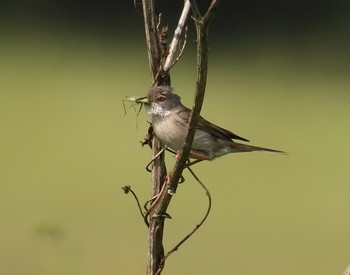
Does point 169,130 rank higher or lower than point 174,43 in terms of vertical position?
lower

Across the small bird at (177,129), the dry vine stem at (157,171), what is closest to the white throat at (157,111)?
the small bird at (177,129)

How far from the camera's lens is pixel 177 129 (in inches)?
81.7

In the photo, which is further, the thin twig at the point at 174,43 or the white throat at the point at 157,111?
the white throat at the point at 157,111

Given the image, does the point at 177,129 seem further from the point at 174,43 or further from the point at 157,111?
the point at 174,43

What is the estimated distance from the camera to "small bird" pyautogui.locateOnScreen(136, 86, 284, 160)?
6.41ft

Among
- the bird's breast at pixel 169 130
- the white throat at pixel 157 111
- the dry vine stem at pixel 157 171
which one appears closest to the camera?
the dry vine stem at pixel 157 171

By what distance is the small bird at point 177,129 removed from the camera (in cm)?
195

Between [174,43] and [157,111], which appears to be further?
[157,111]

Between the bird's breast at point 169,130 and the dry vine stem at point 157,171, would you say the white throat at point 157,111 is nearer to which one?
the bird's breast at point 169,130

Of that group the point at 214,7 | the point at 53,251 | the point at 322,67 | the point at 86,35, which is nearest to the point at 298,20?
the point at 322,67

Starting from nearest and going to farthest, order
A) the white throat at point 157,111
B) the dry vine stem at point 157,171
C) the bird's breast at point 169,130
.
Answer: the dry vine stem at point 157,171 < the bird's breast at point 169,130 < the white throat at point 157,111

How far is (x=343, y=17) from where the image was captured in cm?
730

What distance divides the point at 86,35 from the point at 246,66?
1171 mm

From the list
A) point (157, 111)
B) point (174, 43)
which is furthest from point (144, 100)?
point (174, 43)
